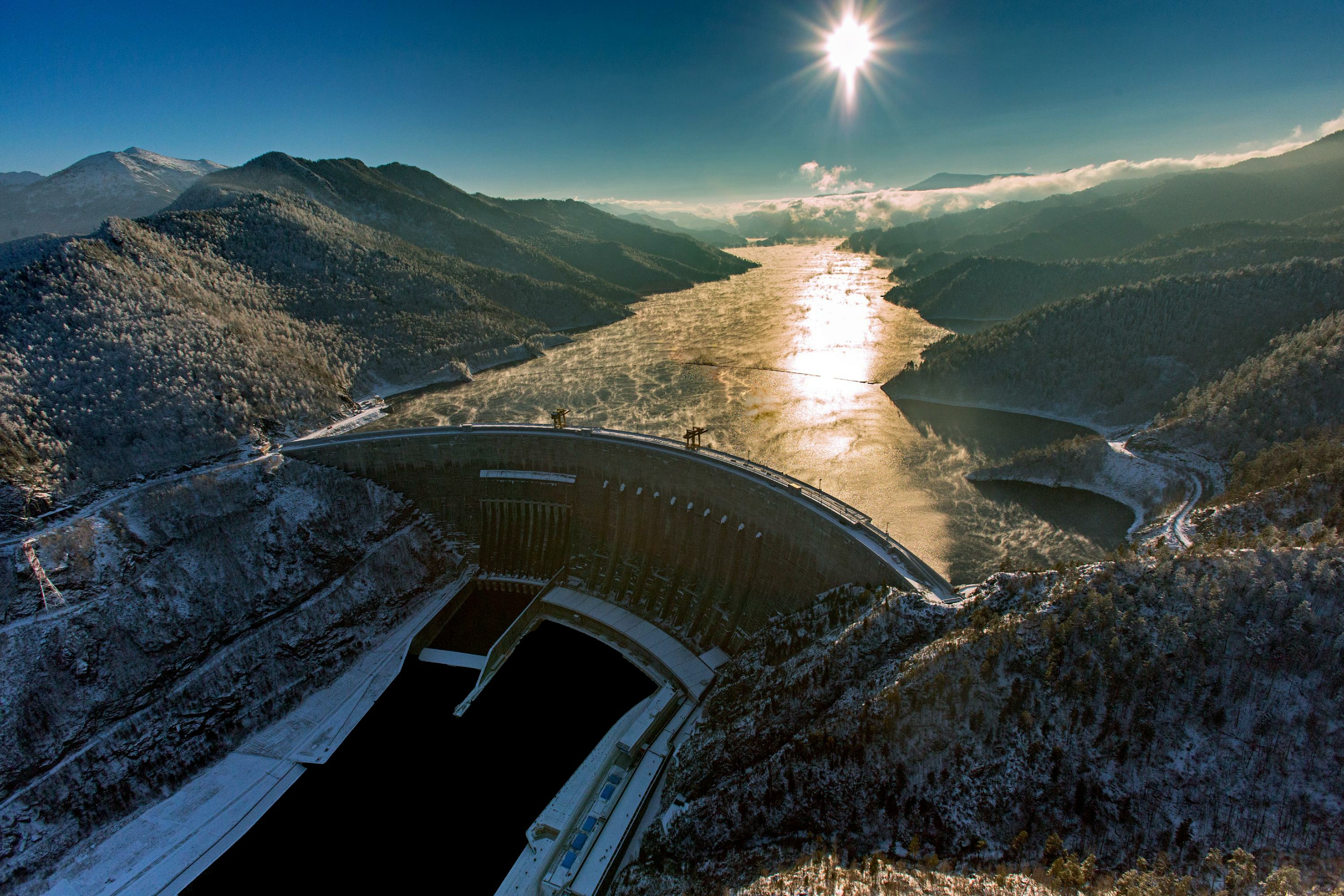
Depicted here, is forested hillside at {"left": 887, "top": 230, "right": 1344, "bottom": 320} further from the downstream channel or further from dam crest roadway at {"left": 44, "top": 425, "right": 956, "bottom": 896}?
the downstream channel

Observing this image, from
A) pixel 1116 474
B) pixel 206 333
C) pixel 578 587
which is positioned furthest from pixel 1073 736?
pixel 206 333

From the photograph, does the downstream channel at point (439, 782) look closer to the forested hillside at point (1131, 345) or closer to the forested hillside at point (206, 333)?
the forested hillside at point (206, 333)

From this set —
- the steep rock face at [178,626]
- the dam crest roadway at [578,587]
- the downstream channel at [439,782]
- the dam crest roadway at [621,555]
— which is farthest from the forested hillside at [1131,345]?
the steep rock face at [178,626]

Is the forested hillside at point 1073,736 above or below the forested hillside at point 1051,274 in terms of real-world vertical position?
below

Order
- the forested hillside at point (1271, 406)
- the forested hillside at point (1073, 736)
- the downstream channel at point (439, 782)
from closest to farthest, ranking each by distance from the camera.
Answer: the forested hillside at point (1073, 736) < the downstream channel at point (439, 782) < the forested hillside at point (1271, 406)

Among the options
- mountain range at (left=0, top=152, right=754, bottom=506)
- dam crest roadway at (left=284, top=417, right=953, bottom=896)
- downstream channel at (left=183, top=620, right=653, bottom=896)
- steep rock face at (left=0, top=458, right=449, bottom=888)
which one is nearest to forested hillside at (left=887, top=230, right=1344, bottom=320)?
mountain range at (left=0, top=152, right=754, bottom=506)

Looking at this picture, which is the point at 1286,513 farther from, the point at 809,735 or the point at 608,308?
the point at 608,308

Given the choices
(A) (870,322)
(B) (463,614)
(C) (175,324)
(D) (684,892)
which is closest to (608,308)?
(A) (870,322)

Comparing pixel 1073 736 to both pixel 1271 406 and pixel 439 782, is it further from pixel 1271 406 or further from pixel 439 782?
pixel 1271 406
